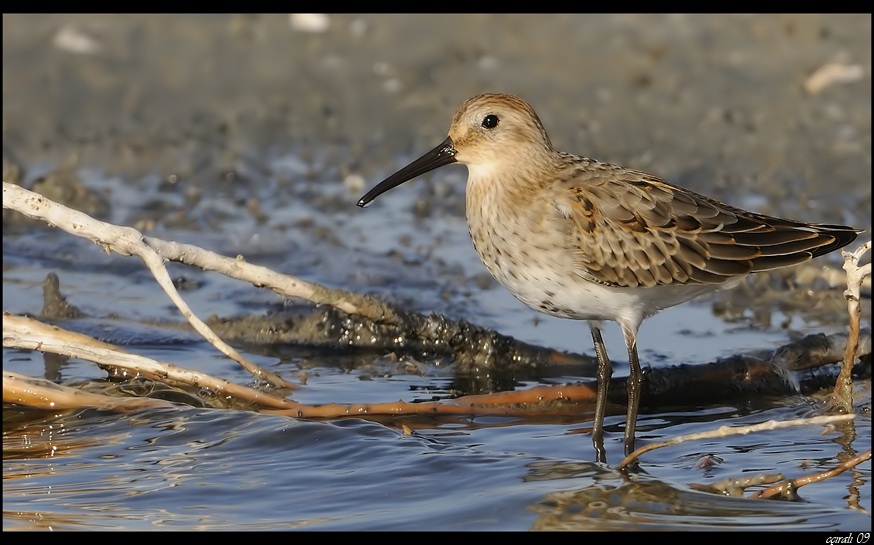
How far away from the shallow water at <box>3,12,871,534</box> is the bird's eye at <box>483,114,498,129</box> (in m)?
1.64

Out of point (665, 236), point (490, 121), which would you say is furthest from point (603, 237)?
point (490, 121)

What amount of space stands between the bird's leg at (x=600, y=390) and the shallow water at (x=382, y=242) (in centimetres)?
A: 8

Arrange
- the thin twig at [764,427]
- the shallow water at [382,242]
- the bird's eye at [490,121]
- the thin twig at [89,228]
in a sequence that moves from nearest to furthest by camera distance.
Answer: the thin twig at [764,427], the shallow water at [382,242], the thin twig at [89,228], the bird's eye at [490,121]

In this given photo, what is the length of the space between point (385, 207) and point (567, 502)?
6.36 metres

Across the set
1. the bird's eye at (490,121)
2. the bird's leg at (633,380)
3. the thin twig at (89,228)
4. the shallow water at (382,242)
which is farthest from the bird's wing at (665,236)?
the thin twig at (89,228)

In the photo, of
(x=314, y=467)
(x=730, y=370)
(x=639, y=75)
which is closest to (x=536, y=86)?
(x=639, y=75)

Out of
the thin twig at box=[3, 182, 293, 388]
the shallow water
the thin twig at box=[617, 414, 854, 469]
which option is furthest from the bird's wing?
the thin twig at box=[3, 182, 293, 388]

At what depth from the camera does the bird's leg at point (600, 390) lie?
23.9 ft

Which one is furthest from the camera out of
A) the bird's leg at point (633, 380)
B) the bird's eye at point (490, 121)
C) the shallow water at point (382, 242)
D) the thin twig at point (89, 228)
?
the bird's eye at point (490, 121)

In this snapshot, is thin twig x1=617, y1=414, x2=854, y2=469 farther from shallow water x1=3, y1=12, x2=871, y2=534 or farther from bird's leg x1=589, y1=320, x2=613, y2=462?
bird's leg x1=589, y1=320, x2=613, y2=462

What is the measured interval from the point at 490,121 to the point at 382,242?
12.1 feet

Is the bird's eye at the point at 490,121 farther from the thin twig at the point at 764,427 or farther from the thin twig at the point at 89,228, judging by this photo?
the thin twig at the point at 764,427

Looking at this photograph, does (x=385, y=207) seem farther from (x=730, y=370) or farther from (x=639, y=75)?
(x=730, y=370)

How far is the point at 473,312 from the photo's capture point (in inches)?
384
